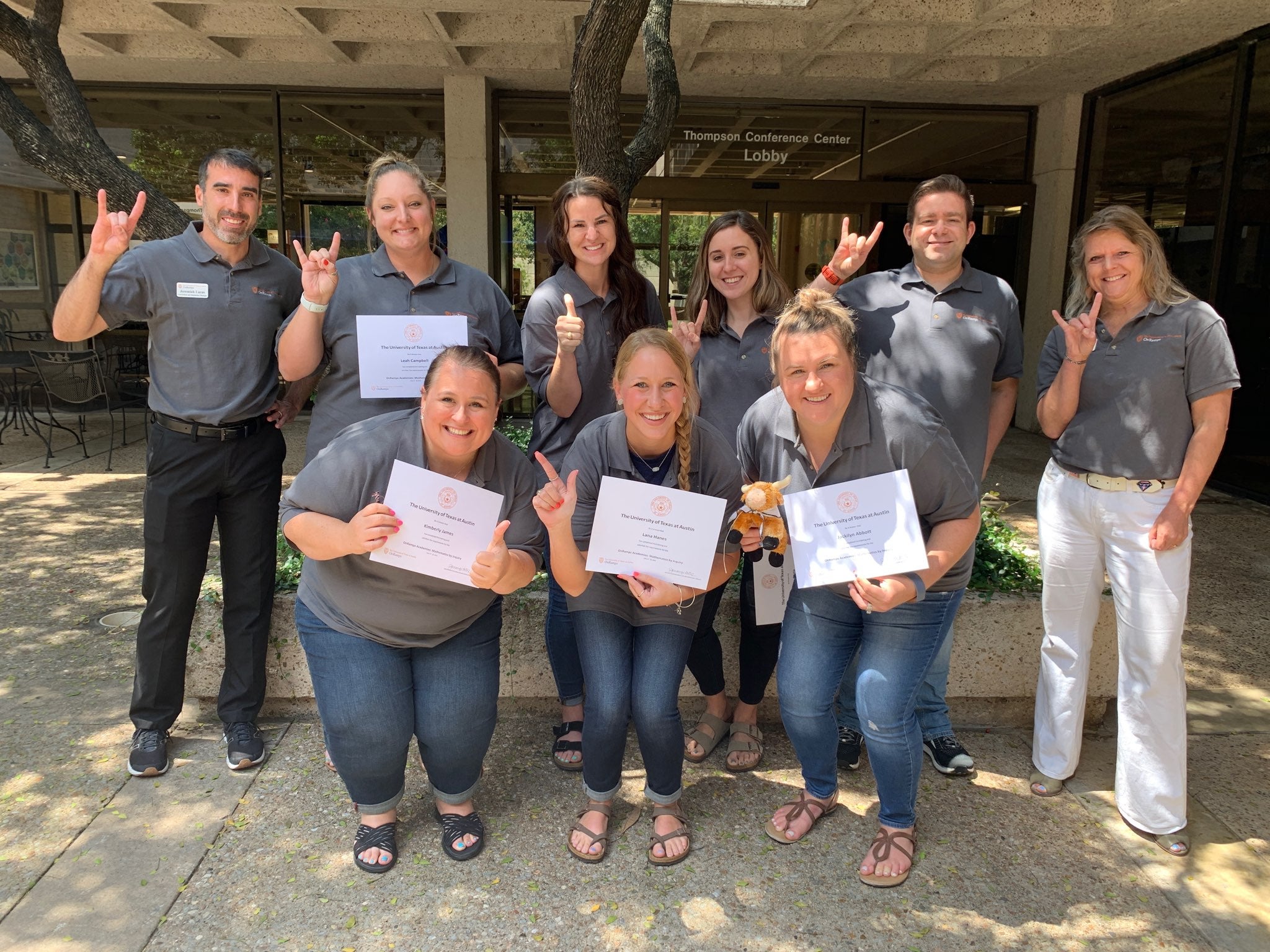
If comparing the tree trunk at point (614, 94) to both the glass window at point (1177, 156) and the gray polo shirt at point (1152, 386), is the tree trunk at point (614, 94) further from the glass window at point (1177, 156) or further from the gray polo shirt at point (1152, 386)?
the glass window at point (1177, 156)

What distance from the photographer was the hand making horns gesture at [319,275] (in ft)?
9.66

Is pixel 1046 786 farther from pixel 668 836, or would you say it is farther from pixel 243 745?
pixel 243 745

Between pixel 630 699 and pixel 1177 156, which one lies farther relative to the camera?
pixel 1177 156

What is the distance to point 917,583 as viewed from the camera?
256 cm

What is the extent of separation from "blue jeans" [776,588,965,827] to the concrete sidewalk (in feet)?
1.01

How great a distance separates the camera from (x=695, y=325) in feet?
10.8

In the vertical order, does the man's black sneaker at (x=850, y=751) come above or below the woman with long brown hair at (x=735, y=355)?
below

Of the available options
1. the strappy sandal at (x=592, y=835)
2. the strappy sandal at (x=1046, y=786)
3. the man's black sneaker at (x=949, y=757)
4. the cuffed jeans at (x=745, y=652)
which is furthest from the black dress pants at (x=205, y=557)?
the strappy sandal at (x=1046, y=786)

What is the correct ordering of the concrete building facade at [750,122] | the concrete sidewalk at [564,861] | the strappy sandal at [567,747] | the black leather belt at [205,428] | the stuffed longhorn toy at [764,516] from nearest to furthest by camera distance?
1. the concrete sidewalk at [564,861]
2. the stuffed longhorn toy at [764,516]
3. the black leather belt at [205,428]
4. the strappy sandal at [567,747]
5. the concrete building facade at [750,122]

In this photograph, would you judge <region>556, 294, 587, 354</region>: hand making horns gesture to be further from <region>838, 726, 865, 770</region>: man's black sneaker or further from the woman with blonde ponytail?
<region>838, 726, 865, 770</region>: man's black sneaker

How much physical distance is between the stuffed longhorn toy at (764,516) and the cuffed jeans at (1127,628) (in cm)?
103

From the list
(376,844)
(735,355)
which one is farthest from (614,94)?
(376,844)

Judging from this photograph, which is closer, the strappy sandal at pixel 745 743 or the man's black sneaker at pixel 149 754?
the man's black sneaker at pixel 149 754

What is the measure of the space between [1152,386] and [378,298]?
2.60 meters
